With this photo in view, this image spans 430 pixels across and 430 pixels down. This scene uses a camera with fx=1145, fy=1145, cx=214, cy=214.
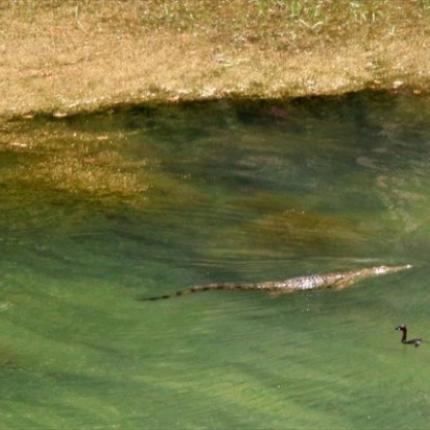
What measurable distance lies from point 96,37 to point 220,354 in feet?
5.82

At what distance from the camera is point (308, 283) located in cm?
275

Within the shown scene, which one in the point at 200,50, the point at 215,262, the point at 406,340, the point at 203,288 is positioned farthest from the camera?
the point at 200,50

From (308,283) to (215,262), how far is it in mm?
246

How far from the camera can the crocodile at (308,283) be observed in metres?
2.72

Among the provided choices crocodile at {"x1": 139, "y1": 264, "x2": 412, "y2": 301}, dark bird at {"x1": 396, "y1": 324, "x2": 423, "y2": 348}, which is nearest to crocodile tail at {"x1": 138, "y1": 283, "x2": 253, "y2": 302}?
crocodile at {"x1": 139, "y1": 264, "x2": 412, "y2": 301}

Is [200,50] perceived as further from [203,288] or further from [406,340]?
[406,340]

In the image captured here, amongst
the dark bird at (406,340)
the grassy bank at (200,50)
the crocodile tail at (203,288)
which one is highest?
the grassy bank at (200,50)

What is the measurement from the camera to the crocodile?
2.72m

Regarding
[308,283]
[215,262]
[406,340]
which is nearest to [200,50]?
[215,262]

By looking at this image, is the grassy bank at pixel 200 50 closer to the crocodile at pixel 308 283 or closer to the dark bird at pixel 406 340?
the crocodile at pixel 308 283

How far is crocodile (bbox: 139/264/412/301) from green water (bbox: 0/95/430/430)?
31mm

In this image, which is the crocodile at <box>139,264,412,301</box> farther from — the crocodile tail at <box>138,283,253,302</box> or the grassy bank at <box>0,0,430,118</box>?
the grassy bank at <box>0,0,430,118</box>

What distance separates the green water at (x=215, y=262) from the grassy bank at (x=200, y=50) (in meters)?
0.12

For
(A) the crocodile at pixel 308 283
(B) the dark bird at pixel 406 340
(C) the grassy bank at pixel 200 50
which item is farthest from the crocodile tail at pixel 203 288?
(C) the grassy bank at pixel 200 50
